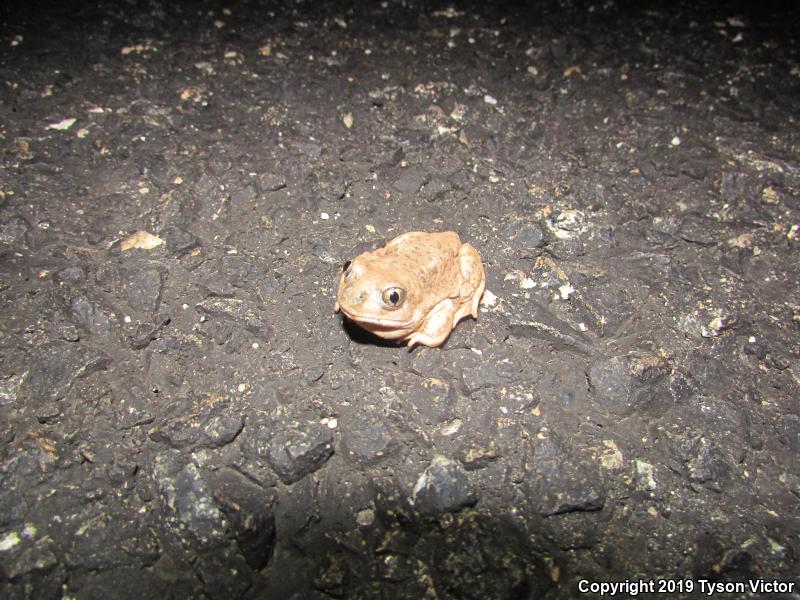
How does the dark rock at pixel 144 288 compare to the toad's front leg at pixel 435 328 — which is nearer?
the toad's front leg at pixel 435 328

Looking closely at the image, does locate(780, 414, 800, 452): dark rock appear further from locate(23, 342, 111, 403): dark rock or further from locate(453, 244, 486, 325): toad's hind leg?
locate(23, 342, 111, 403): dark rock

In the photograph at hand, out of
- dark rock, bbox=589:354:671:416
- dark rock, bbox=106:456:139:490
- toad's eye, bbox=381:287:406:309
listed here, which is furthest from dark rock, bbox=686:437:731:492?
dark rock, bbox=106:456:139:490

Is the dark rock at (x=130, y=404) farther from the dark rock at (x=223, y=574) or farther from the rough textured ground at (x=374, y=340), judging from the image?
the dark rock at (x=223, y=574)

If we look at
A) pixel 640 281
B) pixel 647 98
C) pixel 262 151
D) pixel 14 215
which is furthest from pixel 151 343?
pixel 647 98

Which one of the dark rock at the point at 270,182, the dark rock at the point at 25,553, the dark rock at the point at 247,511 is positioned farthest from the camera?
the dark rock at the point at 270,182

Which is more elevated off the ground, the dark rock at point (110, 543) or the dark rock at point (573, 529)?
the dark rock at point (573, 529)

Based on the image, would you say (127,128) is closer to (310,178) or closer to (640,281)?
(310,178)

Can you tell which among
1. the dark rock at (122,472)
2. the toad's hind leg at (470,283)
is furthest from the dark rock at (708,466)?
the dark rock at (122,472)
